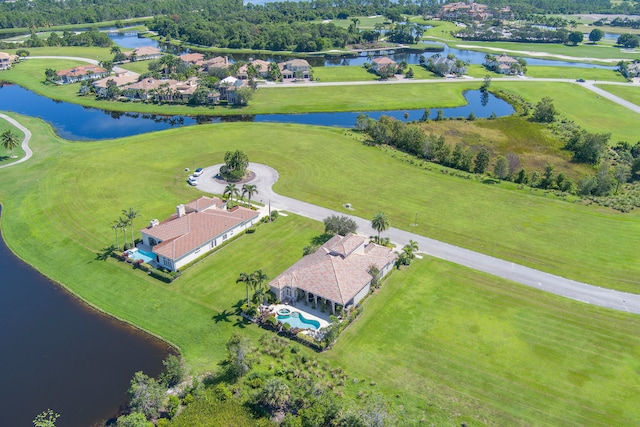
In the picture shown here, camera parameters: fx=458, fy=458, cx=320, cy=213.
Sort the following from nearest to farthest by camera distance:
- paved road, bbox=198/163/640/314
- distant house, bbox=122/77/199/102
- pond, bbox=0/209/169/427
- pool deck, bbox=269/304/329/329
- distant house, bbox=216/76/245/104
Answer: pond, bbox=0/209/169/427
pool deck, bbox=269/304/329/329
paved road, bbox=198/163/640/314
distant house, bbox=216/76/245/104
distant house, bbox=122/77/199/102

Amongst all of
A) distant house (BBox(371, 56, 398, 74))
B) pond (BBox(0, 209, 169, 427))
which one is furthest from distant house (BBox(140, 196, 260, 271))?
distant house (BBox(371, 56, 398, 74))

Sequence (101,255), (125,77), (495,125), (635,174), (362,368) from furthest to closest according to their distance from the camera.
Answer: (125,77) < (495,125) < (635,174) < (101,255) < (362,368)

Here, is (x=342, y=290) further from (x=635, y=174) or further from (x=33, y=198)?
(x=635, y=174)

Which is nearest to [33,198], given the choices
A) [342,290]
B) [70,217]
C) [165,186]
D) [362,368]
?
[70,217]

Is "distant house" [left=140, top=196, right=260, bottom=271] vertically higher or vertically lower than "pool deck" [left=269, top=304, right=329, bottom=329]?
higher

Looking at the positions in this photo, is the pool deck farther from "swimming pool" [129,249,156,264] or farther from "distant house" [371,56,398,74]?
"distant house" [371,56,398,74]

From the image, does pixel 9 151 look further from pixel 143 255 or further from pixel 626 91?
pixel 626 91

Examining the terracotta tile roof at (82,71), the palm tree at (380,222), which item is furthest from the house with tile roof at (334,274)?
the terracotta tile roof at (82,71)
